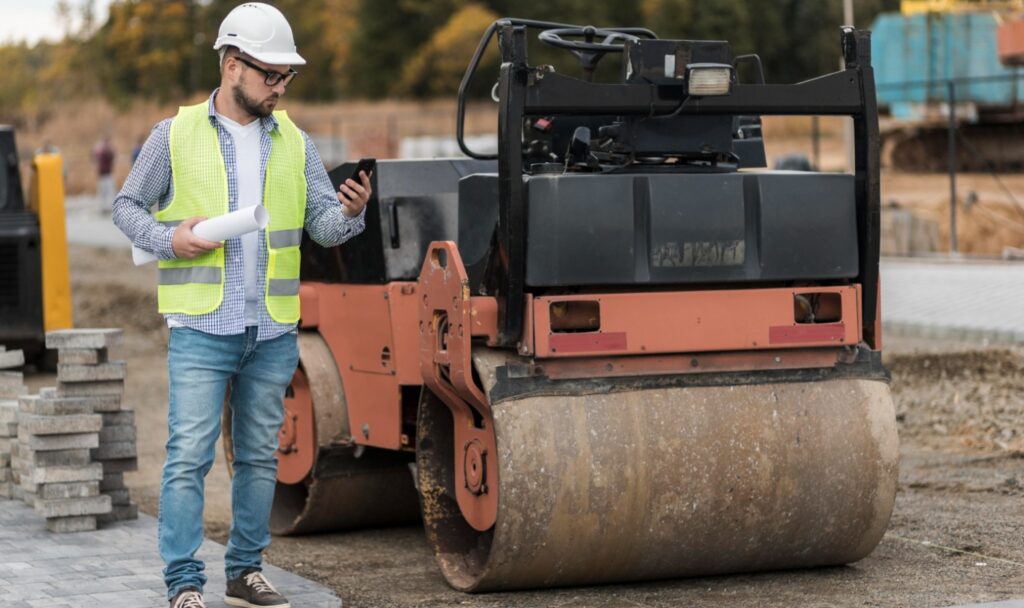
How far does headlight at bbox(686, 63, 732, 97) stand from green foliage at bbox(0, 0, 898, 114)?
203ft

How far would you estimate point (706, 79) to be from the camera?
577cm

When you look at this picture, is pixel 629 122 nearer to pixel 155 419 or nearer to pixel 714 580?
pixel 714 580

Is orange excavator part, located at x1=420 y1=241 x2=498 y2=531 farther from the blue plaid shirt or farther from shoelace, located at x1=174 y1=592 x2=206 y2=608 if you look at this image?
shoelace, located at x1=174 y1=592 x2=206 y2=608

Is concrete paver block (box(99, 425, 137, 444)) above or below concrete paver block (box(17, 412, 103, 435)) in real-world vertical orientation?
below

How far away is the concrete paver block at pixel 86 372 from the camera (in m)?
7.18

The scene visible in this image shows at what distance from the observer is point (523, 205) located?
5.63m

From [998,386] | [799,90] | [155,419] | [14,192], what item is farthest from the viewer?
[14,192]

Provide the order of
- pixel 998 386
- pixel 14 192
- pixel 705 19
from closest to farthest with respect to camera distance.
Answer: pixel 998 386, pixel 14 192, pixel 705 19

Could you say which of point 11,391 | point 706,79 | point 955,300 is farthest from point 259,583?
point 955,300

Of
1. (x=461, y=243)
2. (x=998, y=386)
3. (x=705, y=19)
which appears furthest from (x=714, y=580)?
(x=705, y=19)

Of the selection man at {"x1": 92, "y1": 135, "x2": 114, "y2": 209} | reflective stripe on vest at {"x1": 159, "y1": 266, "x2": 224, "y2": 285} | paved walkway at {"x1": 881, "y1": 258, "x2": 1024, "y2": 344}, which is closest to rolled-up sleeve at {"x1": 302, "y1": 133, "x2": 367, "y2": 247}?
reflective stripe on vest at {"x1": 159, "y1": 266, "x2": 224, "y2": 285}

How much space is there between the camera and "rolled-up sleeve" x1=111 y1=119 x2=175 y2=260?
5355 mm

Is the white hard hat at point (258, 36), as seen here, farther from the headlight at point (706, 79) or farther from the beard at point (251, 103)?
the headlight at point (706, 79)

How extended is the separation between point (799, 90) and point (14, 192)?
8.77m
